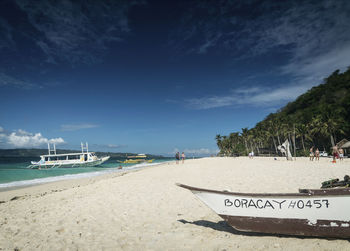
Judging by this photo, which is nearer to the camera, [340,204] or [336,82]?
[340,204]

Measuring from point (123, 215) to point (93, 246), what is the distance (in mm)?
2176

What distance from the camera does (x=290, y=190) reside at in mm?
8789

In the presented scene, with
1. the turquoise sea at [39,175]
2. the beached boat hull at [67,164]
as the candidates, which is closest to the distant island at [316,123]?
the turquoise sea at [39,175]

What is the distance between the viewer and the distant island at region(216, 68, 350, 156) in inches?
1715

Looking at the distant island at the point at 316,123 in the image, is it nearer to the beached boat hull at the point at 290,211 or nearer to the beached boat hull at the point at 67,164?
the beached boat hull at the point at 290,211

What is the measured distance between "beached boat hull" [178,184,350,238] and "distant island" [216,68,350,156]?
45.1 meters

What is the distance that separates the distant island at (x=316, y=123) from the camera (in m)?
43.6

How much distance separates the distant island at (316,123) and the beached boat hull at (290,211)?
45063 mm

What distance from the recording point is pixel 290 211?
406 cm

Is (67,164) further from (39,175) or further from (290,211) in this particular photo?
(290,211)

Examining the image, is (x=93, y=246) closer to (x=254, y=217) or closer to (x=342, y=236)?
(x=254, y=217)

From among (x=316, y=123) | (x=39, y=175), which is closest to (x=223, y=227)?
(x=39, y=175)

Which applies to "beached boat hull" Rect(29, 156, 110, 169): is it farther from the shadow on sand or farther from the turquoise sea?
the shadow on sand

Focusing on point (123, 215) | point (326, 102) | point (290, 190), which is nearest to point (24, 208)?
point (123, 215)
